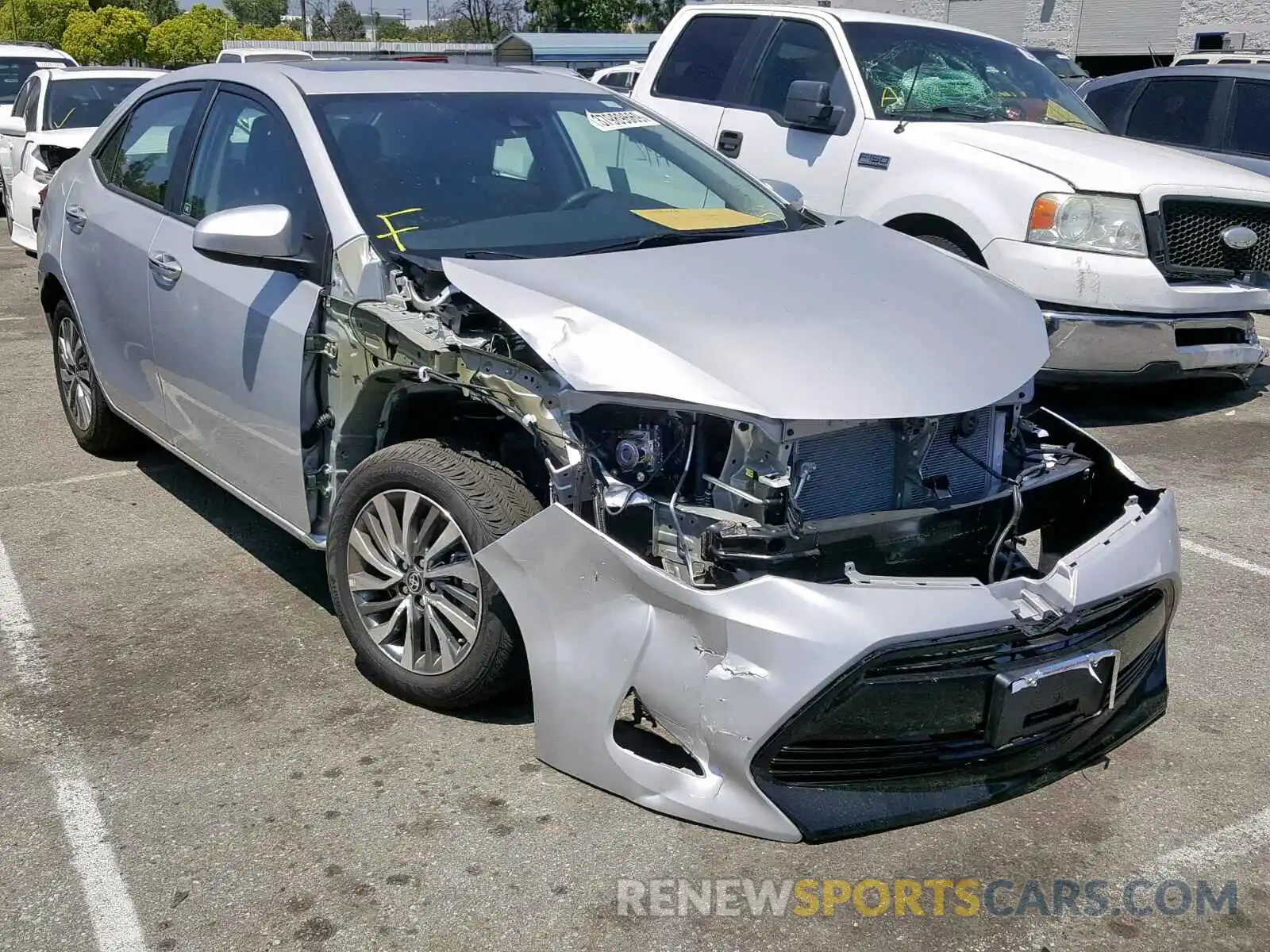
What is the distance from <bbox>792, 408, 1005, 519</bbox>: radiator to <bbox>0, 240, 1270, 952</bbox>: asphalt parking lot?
81 cm

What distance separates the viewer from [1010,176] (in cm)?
636

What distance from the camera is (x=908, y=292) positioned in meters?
3.53

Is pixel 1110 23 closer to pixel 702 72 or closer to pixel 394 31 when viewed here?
pixel 702 72

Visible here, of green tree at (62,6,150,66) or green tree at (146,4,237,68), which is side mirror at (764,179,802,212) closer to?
green tree at (62,6,150,66)

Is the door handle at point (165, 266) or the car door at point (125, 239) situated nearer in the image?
the door handle at point (165, 266)

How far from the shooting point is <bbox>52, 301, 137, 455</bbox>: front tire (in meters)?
5.55

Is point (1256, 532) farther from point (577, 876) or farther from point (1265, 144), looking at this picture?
point (1265, 144)

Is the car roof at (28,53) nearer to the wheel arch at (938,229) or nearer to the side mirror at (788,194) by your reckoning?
the wheel arch at (938,229)

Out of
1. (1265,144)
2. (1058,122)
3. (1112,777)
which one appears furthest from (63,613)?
(1265,144)

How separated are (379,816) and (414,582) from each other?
657 mm

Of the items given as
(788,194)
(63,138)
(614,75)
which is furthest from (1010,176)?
(614,75)

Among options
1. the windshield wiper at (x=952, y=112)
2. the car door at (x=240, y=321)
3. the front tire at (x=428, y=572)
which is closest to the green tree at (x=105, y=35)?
the windshield wiper at (x=952, y=112)

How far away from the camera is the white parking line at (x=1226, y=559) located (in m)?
4.72

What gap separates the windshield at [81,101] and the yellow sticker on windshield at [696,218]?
8.73 metres
